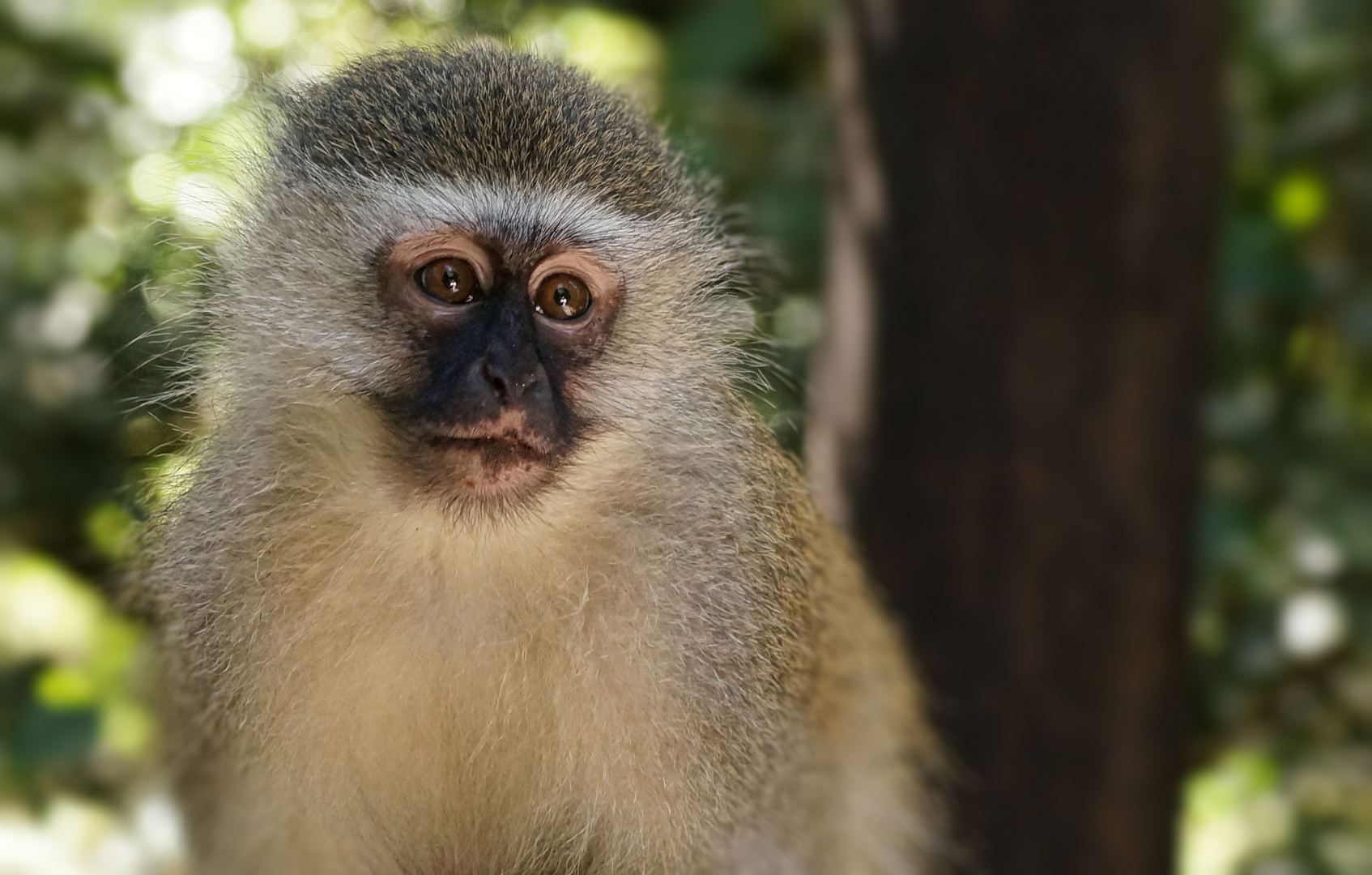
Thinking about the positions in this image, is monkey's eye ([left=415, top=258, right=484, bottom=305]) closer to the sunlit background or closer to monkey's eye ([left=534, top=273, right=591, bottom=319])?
monkey's eye ([left=534, top=273, right=591, bottom=319])

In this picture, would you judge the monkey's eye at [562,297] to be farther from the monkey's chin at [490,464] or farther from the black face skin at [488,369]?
the monkey's chin at [490,464]

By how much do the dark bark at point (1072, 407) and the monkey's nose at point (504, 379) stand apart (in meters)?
1.28

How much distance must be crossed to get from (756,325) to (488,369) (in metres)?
0.57

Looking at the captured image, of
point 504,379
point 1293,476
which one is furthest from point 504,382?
point 1293,476

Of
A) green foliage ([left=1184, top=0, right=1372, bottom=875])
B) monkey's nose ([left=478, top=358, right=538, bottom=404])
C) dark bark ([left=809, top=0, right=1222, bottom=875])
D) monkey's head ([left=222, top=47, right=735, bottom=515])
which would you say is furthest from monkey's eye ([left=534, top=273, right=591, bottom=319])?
green foliage ([left=1184, top=0, right=1372, bottom=875])

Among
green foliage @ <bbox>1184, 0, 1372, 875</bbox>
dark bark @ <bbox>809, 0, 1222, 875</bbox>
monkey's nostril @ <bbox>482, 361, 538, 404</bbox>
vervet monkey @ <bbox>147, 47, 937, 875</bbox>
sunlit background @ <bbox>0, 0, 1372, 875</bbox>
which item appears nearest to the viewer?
monkey's nostril @ <bbox>482, 361, 538, 404</bbox>

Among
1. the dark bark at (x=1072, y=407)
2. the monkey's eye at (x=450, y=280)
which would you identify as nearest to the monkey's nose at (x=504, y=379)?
the monkey's eye at (x=450, y=280)

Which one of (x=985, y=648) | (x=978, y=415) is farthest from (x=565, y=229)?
(x=985, y=648)

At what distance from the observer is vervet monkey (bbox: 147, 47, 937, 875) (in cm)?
161

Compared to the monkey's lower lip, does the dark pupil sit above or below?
above

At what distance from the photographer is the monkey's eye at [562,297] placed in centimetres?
168

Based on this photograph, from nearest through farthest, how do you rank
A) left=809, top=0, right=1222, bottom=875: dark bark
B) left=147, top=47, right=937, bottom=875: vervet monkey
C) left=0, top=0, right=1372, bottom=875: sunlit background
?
left=147, top=47, right=937, bottom=875: vervet monkey
left=0, top=0, right=1372, bottom=875: sunlit background
left=809, top=0, right=1222, bottom=875: dark bark

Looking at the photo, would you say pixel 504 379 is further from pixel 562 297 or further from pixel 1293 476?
pixel 1293 476

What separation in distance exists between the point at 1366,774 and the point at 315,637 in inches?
87.5
